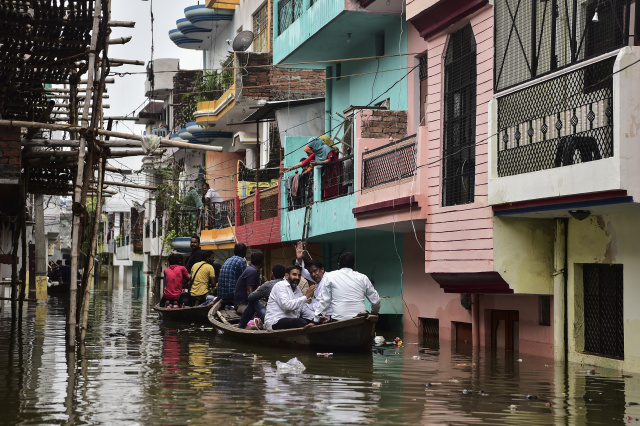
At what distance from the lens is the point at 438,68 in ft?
56.5

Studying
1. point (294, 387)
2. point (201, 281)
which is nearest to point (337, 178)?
point (201, 281)

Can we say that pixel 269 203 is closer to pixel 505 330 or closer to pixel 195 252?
pixel 195 252

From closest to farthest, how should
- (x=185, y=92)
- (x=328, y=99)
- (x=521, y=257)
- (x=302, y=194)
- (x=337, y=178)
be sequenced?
(x=521, y=257)
(x=337, y=178)
(x=302, y=194)
(x=328, y=99)
(x=185, y=92)

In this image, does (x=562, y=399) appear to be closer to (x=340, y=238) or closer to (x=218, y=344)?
(x=218, y=344)

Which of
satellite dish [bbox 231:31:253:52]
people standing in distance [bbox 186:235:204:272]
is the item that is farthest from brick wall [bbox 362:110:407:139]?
satellite dish [bbox 231:31:253:52]

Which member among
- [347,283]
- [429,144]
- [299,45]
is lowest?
[347,283]

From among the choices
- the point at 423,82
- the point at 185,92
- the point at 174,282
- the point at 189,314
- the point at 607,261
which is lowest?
the point at 189,314

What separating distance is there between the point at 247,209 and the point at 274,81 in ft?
13.5

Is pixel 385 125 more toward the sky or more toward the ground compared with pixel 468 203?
more toward the sky

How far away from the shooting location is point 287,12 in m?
25.5

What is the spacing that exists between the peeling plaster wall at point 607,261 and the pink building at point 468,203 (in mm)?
554

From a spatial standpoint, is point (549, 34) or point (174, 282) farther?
point (174, 282)

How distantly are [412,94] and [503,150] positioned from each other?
19.5ft

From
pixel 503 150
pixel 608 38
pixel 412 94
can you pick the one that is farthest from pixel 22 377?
pixel 412 94
